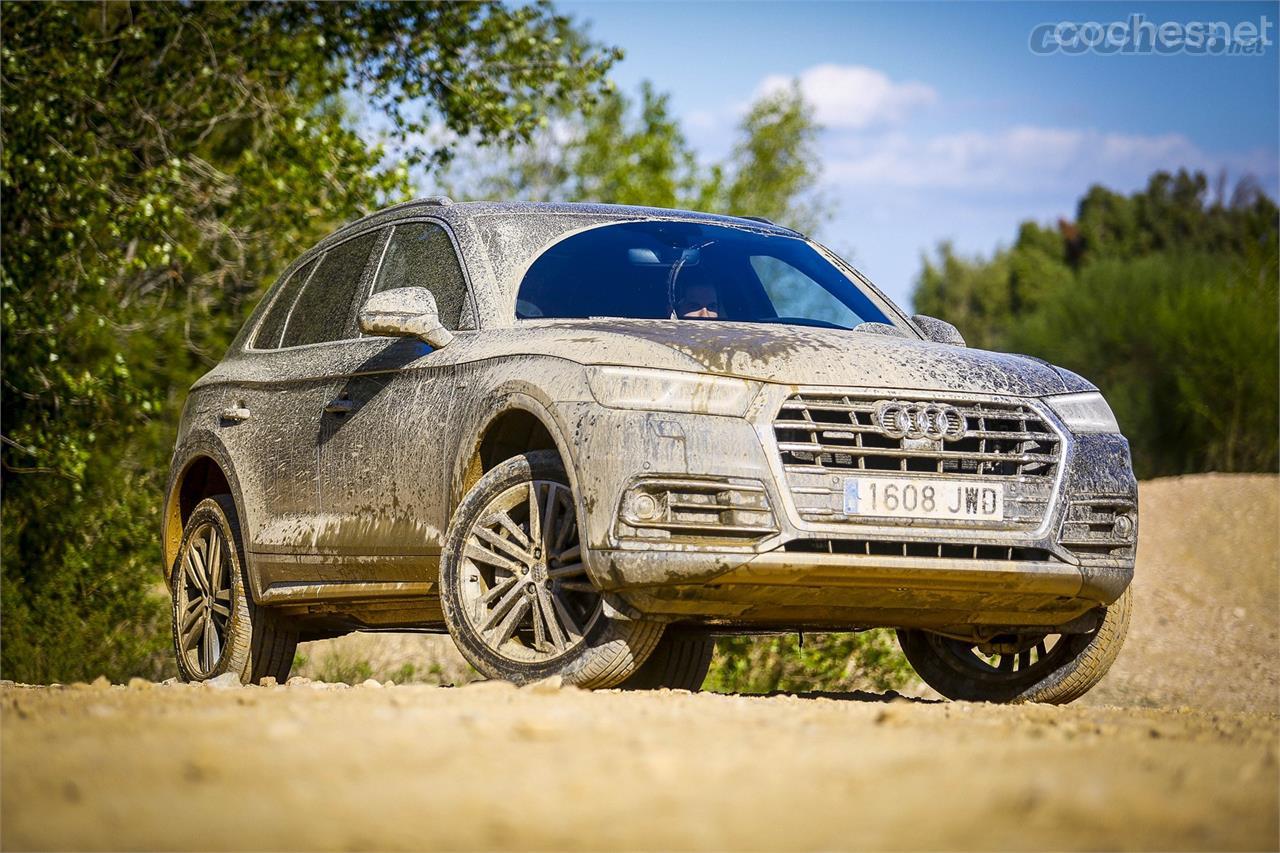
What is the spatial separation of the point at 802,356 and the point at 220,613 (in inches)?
137

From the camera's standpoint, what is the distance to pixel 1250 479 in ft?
71.2

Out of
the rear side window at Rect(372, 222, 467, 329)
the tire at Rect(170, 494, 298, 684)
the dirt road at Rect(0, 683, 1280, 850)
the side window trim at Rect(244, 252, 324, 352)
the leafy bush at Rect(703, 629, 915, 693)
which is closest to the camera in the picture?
the dirt road at Rect(0, 683, 1280, 850)

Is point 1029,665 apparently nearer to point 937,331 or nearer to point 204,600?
point 937,331

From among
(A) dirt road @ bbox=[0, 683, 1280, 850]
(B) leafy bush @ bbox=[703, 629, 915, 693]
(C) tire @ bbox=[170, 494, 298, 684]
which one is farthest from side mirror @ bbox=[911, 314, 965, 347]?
(B) leafy bush @ bbox=[703, 629, 915, 693]

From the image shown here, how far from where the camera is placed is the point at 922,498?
5363 millimetres

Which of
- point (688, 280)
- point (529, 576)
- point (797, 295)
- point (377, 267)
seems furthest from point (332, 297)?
point (529, 576)

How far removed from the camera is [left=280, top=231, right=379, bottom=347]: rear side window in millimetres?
7344

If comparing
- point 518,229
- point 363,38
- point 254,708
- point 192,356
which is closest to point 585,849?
point 254,708

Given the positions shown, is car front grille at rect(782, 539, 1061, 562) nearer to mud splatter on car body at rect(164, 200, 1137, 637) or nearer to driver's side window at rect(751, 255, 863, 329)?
mud splatter on car body at rect(164, 200, 1137, 637)

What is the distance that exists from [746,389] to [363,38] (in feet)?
38.4

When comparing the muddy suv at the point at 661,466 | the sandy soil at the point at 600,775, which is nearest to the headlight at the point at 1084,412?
the muddy suv at the point at 661,466

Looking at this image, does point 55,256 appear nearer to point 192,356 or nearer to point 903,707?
point 192,356

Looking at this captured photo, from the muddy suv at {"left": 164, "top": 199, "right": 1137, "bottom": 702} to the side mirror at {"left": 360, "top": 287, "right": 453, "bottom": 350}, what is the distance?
0.01m

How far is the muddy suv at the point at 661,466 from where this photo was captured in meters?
5.26
